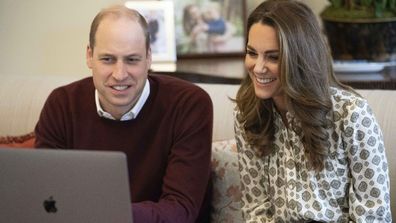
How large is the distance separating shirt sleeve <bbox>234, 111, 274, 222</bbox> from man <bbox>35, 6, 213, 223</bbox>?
10 centimetres

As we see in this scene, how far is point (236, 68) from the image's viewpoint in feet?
8.60

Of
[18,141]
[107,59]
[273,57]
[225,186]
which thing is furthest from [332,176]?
[18,141]

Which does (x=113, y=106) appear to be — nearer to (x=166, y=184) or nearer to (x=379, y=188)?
(x=166, y=184)

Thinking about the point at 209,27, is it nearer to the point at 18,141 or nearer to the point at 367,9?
the point at 367,9

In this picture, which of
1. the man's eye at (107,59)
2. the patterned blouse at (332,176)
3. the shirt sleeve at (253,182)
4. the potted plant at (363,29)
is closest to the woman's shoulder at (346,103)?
the patterned blouse at (332,176)

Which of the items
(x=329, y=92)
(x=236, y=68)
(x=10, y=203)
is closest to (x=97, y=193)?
(x=10, y=203)

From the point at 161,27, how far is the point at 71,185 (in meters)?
1.57

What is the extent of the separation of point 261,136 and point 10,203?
0.74 meters

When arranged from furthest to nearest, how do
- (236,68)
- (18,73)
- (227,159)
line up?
(18,73)
(236,68)
(227,159)

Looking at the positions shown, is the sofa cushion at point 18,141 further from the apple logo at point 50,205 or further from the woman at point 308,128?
the apple logo at point 50,205

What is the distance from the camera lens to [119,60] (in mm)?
1824

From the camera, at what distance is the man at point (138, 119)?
183 cm

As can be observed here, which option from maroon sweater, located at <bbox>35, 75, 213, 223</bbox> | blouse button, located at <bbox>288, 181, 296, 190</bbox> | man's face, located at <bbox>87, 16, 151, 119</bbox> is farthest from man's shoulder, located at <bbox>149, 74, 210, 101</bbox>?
blouse button, located at <bbox>288, 181, 296, 190</bbox>

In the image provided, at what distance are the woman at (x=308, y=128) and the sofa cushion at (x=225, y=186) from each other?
0.92 feet
